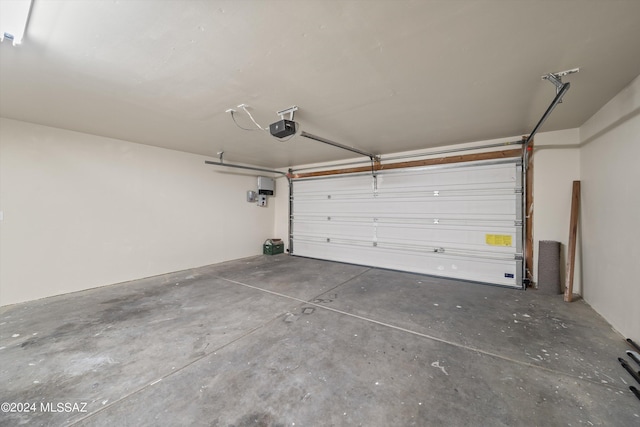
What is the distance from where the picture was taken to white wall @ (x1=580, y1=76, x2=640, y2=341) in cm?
209

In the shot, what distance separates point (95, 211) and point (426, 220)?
5.70 m

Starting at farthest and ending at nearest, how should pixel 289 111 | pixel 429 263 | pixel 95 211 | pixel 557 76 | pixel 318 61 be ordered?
pixel 429 263, pixel 95 211, pixel 289 111, pixel 557 76, pixel 318 61

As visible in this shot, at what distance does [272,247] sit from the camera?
6273mm

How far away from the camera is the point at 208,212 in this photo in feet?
17.1

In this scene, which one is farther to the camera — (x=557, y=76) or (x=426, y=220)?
(x=426, y=220)

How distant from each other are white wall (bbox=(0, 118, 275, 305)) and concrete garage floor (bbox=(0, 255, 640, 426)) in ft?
1.78

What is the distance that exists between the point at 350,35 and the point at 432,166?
3.46 m

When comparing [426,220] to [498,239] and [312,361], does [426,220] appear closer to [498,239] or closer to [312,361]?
[498,239]

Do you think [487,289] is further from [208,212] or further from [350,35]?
[208,212]

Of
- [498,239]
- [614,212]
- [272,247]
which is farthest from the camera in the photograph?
[272,247]

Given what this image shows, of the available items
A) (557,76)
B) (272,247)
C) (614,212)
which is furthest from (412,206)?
(272,247)

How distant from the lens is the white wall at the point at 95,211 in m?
3.07

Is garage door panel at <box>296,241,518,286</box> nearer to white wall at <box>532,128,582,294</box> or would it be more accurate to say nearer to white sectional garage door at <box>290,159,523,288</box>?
white sectional garage door at <box>290,159,523,288</box>

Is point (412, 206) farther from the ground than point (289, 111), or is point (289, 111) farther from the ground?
point (289, 111)
